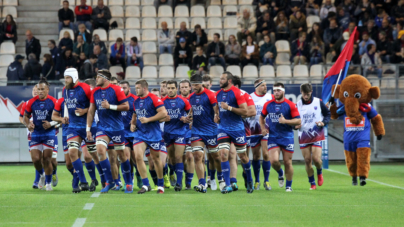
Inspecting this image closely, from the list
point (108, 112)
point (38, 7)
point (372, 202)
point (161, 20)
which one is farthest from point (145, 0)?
point (372, 202)

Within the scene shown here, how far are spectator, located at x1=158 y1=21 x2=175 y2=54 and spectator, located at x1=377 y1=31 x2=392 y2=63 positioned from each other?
7.77m

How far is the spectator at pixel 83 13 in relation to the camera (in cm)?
2253

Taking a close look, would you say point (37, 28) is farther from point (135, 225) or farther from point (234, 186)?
point (135, 225)

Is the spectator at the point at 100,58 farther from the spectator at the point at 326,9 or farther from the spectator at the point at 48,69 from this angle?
the spectator at the point at 326,9

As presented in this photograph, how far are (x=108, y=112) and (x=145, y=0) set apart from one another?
14.6 m

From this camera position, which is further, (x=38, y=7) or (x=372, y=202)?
(x=38, y=7)

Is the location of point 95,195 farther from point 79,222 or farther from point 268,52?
point 268,52

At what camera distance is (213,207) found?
9.00m

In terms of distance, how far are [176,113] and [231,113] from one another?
1.23m

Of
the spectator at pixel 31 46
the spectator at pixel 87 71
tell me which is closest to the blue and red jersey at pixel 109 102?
the spectator at pixel 87 71

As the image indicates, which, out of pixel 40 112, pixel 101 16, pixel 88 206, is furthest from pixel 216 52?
pixel 88 206

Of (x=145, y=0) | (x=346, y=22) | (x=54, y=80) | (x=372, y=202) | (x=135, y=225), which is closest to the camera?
(x=135, y=225)

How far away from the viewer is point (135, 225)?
23.9 feet

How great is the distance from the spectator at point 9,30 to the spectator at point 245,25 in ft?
28.3
